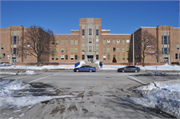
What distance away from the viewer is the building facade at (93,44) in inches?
1797

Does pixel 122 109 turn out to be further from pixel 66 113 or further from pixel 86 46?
pixel 86 46

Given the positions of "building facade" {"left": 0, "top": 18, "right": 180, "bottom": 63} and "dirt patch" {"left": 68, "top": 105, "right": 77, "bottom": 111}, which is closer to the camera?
"dirt patch" {"left": 68, "top": 105, "right": 77, "bottom": 111}

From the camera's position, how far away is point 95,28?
50.0m

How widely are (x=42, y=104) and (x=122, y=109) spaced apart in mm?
3655

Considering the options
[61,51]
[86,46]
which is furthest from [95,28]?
[61,51]

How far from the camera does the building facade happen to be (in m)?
45.7

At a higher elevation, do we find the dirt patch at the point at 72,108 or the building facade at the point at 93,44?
the building facade at the point at 93,44

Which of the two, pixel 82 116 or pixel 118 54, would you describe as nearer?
pixel 82 116

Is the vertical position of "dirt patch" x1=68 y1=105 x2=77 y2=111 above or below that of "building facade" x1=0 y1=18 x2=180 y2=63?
below

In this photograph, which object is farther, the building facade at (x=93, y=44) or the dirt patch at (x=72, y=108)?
the building facade at (x=93, y=44)

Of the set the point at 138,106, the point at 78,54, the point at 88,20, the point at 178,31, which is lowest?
the point at 138,106

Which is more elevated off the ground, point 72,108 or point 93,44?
point 93,44

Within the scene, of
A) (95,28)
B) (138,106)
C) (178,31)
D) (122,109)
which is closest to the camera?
(122,109)

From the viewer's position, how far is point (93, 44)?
50.2 m
